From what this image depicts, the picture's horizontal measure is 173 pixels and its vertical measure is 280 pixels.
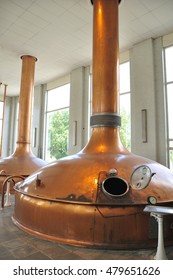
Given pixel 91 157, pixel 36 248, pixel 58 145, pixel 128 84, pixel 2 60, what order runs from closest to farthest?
pixel 36 248, pixel 91 157, pixel 128 84, pixel 2 60, pixel 58 145

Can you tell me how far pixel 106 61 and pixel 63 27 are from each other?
2.51m

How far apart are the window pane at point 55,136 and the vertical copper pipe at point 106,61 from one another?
208 inches

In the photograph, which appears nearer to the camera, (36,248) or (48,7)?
(36,248)

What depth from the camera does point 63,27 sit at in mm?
4762

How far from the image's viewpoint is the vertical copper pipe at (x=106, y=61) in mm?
2854

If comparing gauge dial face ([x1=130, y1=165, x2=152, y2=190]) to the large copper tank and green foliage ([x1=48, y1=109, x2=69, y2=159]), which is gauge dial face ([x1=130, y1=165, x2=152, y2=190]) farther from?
green foliage ([x1=48, y1=109, x2=69, y2=159])

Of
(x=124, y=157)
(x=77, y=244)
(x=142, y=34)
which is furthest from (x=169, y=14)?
(x=77, y=244)

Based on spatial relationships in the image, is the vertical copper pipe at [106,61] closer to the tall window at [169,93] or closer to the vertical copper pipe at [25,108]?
the tall window at [169,93]

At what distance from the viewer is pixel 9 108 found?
34.5 feet

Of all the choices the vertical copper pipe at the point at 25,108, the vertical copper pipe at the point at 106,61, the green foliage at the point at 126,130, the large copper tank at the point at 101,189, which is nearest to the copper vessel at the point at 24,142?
the vertical copper pipe at the point at 25,108

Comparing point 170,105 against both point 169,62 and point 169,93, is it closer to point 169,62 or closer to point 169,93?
point 169,93

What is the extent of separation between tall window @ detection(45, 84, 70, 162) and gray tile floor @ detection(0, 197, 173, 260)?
231 inches
